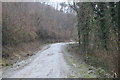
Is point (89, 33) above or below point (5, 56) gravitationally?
above

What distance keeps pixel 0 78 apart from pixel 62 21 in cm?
5009

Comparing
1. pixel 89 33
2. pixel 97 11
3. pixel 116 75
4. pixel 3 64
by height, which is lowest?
pixel 3 64

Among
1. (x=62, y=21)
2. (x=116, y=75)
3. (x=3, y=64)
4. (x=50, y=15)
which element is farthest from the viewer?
(x=62, y=21)

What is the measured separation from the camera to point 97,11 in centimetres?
1286

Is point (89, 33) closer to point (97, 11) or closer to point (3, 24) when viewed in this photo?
point (97, 11)

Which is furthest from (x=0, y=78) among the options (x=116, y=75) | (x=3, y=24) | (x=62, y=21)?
(x=62, y=21)

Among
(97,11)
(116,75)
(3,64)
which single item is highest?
(97,11)

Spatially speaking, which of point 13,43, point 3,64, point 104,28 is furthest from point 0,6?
point 104,28

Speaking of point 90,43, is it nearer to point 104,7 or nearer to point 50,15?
point 104,7

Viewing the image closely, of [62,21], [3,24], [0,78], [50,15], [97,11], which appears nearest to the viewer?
[0,78]

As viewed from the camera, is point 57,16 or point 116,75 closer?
point 116,75

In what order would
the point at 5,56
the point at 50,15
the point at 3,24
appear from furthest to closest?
1. the point at 50,15
2. the point at 3,24
3. the point at 5,56

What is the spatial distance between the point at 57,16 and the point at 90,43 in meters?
43.7

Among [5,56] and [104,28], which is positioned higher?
[104,28]
